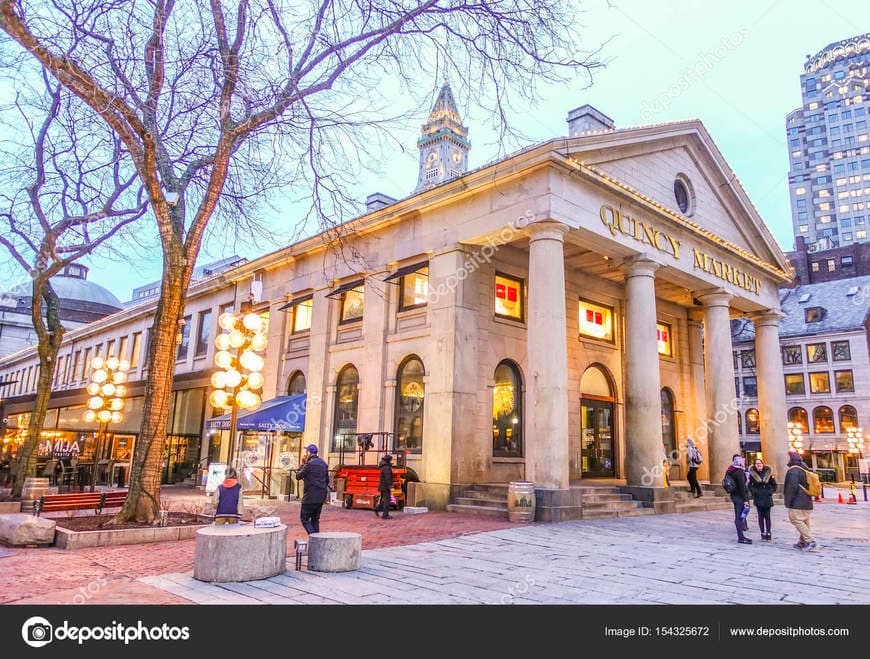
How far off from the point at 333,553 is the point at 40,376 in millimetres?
13858

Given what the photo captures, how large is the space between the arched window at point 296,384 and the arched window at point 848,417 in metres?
48.2

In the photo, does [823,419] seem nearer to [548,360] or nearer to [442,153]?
[548,360]

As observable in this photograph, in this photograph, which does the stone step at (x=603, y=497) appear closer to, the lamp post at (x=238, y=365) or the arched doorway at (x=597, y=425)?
the arched doorway at (x=597, y=425)

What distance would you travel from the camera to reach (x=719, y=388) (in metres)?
22.3

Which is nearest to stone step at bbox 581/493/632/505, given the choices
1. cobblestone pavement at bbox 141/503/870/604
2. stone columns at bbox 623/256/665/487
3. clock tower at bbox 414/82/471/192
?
stone columns at bbox 623/256/665/487

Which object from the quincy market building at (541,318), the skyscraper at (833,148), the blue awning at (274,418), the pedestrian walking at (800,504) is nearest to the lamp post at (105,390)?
the blue awning at (274,418)

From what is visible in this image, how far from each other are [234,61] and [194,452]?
72.8ft

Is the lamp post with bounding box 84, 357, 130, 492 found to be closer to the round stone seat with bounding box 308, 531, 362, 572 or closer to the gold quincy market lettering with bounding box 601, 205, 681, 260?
the round stone seat with bounding box 308, 531, 362, 572

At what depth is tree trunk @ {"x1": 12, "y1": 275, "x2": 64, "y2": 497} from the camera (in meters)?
17.2

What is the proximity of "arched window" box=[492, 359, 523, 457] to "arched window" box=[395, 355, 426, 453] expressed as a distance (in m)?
2.37

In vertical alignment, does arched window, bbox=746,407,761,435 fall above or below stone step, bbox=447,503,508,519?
above

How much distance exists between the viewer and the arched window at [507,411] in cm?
1909

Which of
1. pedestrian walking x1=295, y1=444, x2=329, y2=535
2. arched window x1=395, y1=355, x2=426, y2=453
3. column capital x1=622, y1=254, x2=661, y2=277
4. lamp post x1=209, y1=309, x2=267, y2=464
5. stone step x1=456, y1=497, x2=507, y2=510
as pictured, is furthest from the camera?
arched window x1=395, y1=355, x2=426, y2=453
